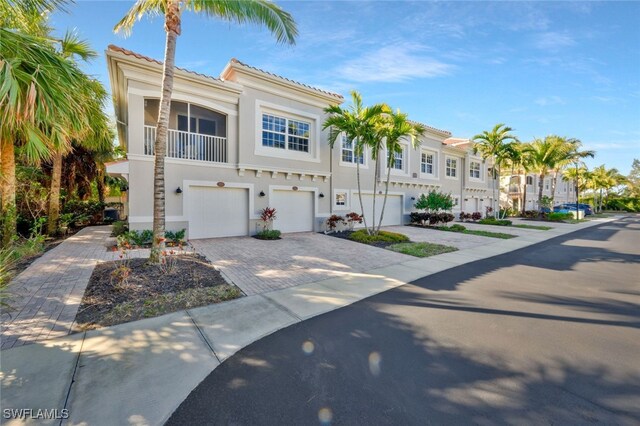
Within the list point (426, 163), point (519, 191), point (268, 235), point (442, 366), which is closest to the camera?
point (442, 366)

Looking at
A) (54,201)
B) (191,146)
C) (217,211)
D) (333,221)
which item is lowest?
(333,221)

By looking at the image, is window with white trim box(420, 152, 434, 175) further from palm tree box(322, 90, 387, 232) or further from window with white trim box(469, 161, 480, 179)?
palm tree box(322, 90, 387, 232)

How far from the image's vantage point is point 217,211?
12.1 metres

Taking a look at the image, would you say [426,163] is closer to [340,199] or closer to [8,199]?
[340,199]

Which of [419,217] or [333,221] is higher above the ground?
[419,217]

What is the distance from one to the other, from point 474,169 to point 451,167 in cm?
457

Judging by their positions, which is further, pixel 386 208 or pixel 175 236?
pixel 386 208

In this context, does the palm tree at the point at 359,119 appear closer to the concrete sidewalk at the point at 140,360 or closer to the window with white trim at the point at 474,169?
the concrete sidewalk at the point at 140,360

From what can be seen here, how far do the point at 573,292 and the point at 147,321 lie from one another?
8436 mm

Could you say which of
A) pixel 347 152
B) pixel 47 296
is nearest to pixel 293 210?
pixel 347 152

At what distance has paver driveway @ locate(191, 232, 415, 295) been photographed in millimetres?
6618

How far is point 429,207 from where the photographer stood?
18.4 m

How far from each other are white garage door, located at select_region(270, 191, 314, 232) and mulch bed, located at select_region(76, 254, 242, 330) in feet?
22.4

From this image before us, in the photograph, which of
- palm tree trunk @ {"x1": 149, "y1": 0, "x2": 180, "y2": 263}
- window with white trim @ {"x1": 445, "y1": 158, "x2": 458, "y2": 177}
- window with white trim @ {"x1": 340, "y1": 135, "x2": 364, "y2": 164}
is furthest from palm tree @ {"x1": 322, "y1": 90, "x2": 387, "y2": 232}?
window with white trim @ {"x1": 445, "y1": 158, "x2": 458, "y2": 177}
